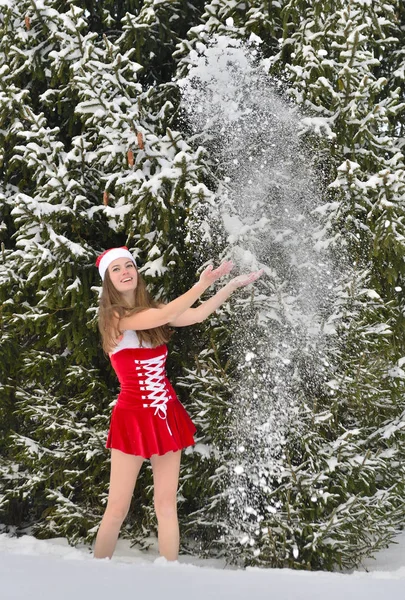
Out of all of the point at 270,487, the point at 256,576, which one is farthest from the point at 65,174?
the point at 256,576

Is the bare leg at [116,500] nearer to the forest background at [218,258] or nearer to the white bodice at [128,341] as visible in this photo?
the white bodice at [128,341]

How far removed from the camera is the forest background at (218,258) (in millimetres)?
4234

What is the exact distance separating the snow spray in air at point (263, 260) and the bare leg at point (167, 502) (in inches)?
28.9

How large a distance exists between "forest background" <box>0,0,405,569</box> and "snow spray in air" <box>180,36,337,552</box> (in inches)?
0.9

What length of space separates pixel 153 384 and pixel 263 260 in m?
1.27

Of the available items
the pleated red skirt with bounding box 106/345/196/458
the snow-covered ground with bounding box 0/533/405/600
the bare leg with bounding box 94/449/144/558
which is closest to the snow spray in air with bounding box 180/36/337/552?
the pleated red skirt with bounding box 106/345/196/458

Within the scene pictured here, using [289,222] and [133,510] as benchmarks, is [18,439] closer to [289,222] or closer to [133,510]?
[133,510]

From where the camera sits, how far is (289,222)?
14.5 feet

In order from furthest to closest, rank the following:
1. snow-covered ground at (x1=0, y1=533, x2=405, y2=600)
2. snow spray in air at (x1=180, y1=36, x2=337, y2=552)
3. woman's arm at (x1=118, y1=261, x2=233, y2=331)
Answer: snow spray in air at (x1=180, y1=36, x2=337, y2=552), woman's arm at (x1=118, y1=261, x2=233, y2=331), snow-covered ground at (x1=0, y1=533, x2=405, y2=600)

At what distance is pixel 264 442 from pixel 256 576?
1552mm

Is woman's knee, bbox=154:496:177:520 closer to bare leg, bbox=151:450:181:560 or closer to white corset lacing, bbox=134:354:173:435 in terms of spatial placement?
bare leg, bbox=151:450:181:560

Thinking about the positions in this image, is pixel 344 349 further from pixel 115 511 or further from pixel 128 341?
pixel 115 511

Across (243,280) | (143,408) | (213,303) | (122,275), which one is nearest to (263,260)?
(243,280)

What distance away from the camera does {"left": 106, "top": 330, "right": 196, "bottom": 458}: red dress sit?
146 inches
